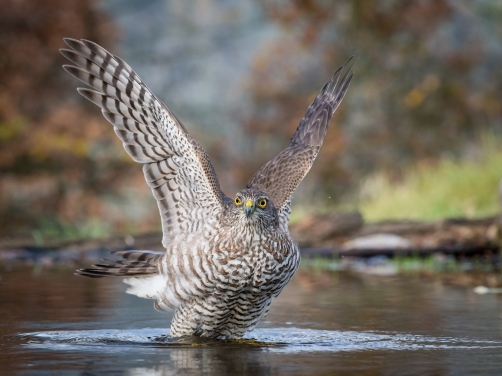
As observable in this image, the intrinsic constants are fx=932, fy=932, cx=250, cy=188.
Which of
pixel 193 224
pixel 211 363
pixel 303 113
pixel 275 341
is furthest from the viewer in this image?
pixel 303 113

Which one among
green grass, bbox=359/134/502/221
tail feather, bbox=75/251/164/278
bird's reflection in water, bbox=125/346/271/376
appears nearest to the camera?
bird's reflection in water, bbox=125/346/271/376

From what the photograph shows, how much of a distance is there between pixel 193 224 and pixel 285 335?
1.05 meters

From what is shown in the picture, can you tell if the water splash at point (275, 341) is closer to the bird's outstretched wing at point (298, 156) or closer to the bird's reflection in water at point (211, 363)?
the bird's reflection in water at point (211, 363)

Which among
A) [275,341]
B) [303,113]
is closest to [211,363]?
[275,341]

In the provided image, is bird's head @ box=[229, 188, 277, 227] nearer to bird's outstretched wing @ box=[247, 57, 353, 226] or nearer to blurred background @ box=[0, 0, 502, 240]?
bird's outstretched wing @ box=[247, 57, 353, 226]

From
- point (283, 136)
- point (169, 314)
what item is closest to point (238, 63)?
point (283, 136)

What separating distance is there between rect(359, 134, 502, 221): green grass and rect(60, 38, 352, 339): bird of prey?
27.3 ft

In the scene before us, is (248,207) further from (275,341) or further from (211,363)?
(211,363)

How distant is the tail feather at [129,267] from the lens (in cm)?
691

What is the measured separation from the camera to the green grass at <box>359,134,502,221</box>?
1535 centimetres

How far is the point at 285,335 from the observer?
6621mm

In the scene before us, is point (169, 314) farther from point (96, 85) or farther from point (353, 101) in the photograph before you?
Result: point (353, 101)

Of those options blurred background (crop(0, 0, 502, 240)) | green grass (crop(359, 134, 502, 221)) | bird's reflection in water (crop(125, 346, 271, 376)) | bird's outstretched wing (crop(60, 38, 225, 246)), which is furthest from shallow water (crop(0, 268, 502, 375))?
blurred background (crop(0, 0, 502, 240))

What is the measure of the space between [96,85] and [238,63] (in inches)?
890
